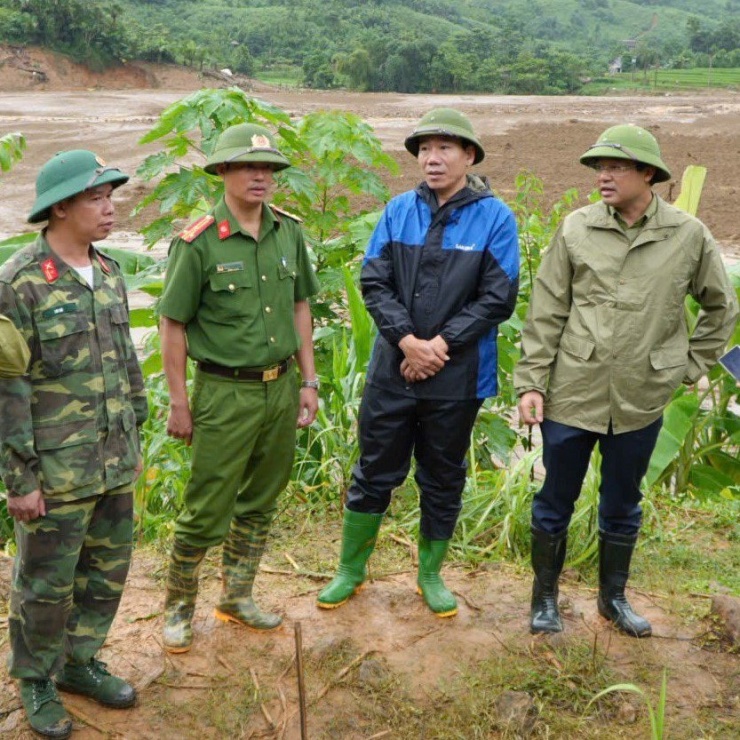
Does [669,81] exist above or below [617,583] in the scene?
below

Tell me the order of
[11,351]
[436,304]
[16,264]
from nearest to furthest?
1. [11,351]
2. [16,264]
3. [436,304]

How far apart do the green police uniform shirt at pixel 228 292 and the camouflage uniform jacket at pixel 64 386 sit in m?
0.23

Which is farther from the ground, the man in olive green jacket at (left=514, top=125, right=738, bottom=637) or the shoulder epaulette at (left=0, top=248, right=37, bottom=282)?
the shoulder epaulette at (left=0, top=248, right=37, bottom=282)

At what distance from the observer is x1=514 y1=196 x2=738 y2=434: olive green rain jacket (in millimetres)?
3273

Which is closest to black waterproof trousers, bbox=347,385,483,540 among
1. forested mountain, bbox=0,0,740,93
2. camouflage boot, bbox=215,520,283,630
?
camouflage boot, bbox=215,520,283,630

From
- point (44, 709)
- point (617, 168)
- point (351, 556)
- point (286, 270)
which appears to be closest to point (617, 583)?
point (351, 556)

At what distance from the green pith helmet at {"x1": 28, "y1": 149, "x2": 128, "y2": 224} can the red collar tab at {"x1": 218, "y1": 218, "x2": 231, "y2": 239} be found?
44 cm

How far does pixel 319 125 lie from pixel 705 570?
9.24 feet

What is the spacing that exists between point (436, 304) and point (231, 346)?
718 millimetres

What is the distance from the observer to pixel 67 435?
283cm

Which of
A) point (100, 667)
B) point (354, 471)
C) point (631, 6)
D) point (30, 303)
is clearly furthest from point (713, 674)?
point (631, 6)

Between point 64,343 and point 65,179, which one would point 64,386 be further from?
point 65,179

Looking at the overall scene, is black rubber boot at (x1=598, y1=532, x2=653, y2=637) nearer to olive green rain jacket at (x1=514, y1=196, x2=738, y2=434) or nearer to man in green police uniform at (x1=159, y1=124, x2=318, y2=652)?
olive green rain jacket at (x1=514, y1=196, x2=738, y2=434)

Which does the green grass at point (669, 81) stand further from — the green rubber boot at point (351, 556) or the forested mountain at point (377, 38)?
the green rubber boot at point (351, 556)
